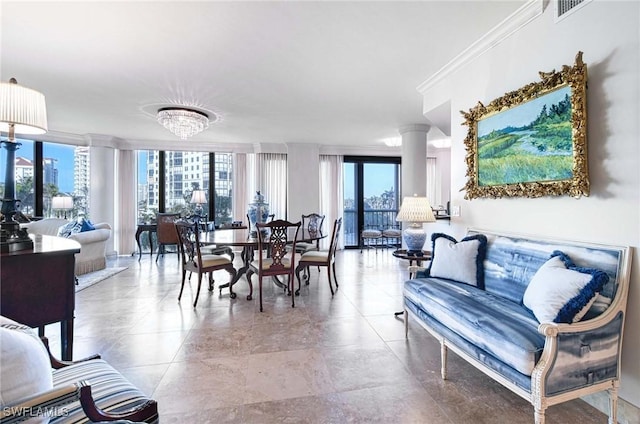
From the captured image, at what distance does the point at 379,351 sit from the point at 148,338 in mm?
1988

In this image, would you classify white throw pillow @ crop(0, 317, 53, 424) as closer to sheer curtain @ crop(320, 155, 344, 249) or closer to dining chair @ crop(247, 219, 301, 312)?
dining chair @ crop(247, 219, 301, 312)

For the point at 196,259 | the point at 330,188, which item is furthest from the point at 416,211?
the point at 330,188

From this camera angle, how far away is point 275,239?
Answer: 3.52 m

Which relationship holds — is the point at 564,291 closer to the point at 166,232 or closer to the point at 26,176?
the point at 166,232

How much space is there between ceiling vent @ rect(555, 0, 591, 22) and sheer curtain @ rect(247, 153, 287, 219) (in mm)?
A: 5934

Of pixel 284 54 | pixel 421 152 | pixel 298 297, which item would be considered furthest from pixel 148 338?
→ pixel 421 152

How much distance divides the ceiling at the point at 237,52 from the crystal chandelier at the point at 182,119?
0.15 metres

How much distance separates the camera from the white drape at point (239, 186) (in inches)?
291

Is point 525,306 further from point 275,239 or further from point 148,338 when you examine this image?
point 148,338

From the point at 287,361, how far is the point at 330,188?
563 centimetres

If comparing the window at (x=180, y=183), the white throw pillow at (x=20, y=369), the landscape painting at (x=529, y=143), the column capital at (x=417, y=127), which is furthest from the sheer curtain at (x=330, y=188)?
the white throw pillow at (x=20, y=369)

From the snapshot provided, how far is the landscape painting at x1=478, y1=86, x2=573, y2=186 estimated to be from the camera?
1.98 metres

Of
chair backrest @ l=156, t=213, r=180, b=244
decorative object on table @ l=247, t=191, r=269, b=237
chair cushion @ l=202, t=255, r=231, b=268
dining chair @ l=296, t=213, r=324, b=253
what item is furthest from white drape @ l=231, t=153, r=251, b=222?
chair cushion @ l=202, t=255, r=231, b=268

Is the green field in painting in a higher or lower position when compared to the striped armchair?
higher
